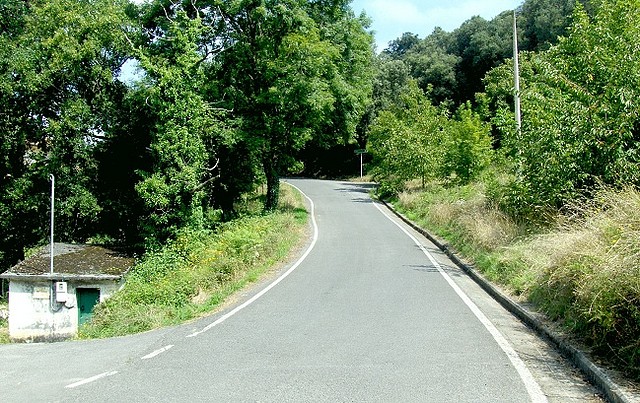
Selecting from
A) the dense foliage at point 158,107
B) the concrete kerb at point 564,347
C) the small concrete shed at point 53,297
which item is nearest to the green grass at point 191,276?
the small concrete shed at point 53,297

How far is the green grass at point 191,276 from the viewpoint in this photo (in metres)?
12.3

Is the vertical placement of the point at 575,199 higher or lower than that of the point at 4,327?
higher

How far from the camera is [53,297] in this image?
882 inches

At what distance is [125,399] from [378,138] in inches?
1470

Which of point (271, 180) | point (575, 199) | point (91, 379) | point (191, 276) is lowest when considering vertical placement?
point (191, 276)

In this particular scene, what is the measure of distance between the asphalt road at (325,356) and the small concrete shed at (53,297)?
1206cm

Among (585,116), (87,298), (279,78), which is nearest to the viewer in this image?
(585,116)

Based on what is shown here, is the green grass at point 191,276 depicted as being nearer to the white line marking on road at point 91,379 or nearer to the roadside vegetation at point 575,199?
the white line marking on road at point 91,379

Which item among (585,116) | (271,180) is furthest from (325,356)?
(271,180)

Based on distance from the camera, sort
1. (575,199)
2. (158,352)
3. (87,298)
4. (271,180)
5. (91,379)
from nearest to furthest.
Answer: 1. (91,379)
2. (158,352)
3. (575,199)
4. (87,298)
5. (271,180)

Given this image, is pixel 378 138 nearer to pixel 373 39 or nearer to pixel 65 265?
pixel 373 39

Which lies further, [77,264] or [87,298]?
[77,264]

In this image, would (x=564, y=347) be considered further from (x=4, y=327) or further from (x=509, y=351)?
(x=4, y=327)

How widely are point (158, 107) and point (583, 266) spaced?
2036 centimetres
